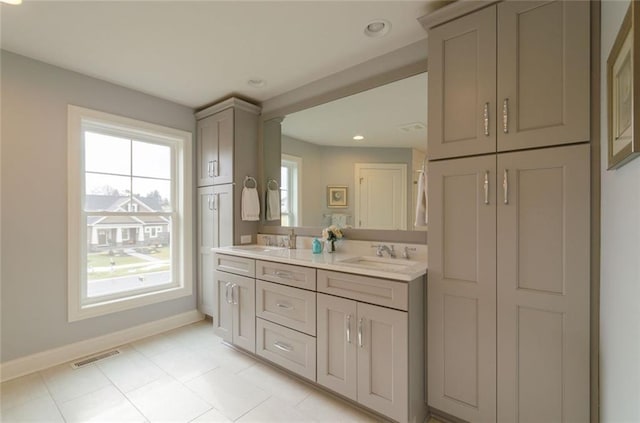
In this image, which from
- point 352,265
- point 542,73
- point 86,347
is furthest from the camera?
point 86,347

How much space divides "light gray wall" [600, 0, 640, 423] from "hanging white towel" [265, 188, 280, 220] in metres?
2.43

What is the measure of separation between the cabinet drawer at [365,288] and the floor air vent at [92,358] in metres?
2.07

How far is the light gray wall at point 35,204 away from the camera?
6.86 ft

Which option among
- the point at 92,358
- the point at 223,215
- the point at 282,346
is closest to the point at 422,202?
the point at 282,346

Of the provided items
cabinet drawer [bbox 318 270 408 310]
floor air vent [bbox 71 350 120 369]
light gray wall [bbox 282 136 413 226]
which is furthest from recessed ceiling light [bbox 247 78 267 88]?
floor air vent [bbox 71 350 120 369]

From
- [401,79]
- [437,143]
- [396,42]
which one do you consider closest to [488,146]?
[437,143]

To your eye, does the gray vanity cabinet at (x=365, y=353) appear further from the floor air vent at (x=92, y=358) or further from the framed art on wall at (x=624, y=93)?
the floor air vent at (x=92, y=358)

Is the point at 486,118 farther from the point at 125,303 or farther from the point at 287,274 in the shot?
the point at 125,303

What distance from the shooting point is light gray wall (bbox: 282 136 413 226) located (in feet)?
7.02

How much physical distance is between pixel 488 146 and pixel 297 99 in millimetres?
1827

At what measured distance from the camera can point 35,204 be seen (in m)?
2.21

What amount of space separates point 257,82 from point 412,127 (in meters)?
1.51

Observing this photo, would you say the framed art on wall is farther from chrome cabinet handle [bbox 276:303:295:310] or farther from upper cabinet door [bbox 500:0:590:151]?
chrome cabinet handle [bbox 276:303:295:310]

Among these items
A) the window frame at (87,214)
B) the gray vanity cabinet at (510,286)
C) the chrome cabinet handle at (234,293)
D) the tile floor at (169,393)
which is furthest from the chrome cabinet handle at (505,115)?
the window frame at (87,214)
